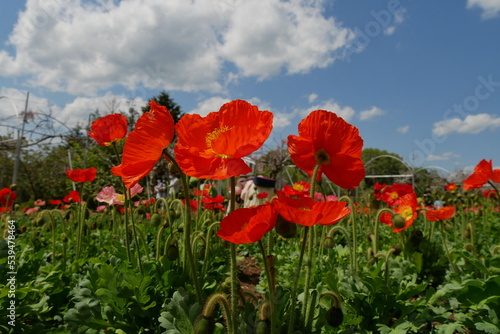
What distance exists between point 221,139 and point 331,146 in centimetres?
27

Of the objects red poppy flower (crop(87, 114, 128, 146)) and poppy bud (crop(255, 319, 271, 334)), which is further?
red poppy flower (crop(87, 114, 128, 146))

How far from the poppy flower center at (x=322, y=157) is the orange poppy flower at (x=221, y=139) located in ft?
0.49

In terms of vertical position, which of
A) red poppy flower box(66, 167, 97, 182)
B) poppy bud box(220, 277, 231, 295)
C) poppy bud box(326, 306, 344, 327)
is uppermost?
red poppy flower box(66, 167, 97, 182)

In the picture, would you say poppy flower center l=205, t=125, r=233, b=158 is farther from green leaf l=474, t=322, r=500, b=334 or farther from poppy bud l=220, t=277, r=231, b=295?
green leaf l=474, t=322, r=500, b=334

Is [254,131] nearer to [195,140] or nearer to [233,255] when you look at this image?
[195,140]

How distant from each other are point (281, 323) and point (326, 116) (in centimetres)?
54

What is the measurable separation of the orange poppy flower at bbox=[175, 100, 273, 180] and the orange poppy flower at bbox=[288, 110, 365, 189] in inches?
4.1

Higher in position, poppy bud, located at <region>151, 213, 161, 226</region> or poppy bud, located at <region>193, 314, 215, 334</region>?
poppy bud, located at <region>151, 213, 161, 226</region>

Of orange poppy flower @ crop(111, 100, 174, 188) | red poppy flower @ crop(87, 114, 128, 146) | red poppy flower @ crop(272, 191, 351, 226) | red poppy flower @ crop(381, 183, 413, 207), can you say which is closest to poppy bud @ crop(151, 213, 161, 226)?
red poppy flower @ crop(87, 114, 128, 146)

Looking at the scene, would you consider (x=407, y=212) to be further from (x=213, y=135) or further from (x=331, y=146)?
(x=213, y=135)

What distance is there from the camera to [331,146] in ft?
2.79

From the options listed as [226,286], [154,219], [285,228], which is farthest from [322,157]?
[154,219]

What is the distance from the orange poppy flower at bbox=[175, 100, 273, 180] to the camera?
0.74 m

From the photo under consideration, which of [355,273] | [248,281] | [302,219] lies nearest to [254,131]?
[302,219]
